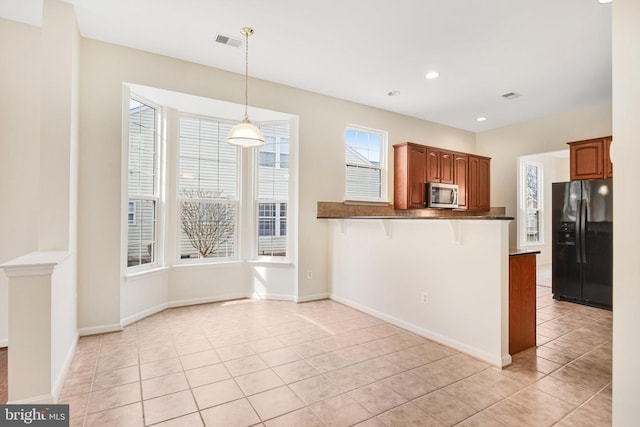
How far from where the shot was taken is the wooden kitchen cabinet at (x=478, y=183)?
6.30m

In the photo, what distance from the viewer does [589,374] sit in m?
2.54

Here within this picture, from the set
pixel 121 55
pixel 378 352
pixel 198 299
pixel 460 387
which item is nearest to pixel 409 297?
pixel 378 352

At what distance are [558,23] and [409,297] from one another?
3.03m

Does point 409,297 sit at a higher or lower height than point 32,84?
lower

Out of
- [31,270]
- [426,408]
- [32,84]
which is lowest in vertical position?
[426,408]

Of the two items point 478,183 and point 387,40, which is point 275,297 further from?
point 478,183

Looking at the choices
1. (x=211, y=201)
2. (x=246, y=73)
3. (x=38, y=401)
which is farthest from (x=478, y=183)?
(x=38, y=401)

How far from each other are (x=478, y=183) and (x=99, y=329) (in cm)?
656

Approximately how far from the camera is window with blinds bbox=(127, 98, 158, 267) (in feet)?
12.6

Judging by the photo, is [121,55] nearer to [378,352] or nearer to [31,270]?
[31,270]

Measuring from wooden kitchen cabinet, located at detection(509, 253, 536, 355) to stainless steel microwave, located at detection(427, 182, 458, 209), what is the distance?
2606 mm

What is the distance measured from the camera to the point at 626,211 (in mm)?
1526

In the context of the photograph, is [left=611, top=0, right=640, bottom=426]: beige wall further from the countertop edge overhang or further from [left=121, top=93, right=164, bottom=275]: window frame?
[left=121, top=93, right=164, bottom=275]: window frame

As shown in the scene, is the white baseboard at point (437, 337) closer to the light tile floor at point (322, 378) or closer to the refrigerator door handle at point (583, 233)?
the light tile floor at point (322, 378)
